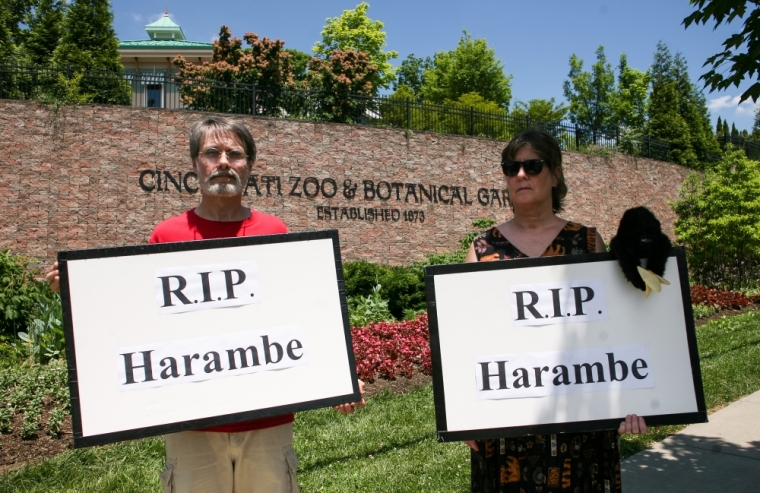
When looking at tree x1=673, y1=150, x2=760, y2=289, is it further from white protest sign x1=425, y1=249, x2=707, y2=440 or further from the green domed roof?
the green domed roof

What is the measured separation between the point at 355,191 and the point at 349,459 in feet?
37.9

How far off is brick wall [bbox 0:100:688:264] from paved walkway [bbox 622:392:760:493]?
11.0 m

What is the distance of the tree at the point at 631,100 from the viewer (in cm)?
4181

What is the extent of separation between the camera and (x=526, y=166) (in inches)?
103

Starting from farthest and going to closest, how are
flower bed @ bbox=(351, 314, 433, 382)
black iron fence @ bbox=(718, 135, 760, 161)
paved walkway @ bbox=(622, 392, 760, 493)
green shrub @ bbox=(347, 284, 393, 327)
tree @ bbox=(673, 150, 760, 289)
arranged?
black iron fence @ bbox=(718, 135, 760, 161)
tree @ bbox=(673, 150, 760, 289)
green shrub @ bbox=(347, 284, 393, 327)
flower bed @ bbox=(351, 314, 433, 382)
paved walkway @ bbox=(622, 392, 760, 493)

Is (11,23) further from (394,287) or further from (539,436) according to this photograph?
(539,436)

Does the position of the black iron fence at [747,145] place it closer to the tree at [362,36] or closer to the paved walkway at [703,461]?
the tree at [362,36]

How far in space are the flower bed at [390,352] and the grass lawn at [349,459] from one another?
70cm

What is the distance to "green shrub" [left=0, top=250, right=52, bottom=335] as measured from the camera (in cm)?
851

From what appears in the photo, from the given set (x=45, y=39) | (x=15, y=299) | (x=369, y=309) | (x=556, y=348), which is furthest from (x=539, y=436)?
(x=45, y=39)

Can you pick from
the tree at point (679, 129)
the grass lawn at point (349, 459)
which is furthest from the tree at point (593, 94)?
the grass lawn at point (349, 459)

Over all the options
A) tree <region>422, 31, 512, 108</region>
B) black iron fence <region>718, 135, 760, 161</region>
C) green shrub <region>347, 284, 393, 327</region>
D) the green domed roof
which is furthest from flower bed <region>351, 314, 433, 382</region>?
the green domed roof

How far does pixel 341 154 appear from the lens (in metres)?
15.7

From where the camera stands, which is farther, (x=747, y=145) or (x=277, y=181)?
(x=747, y=145)
